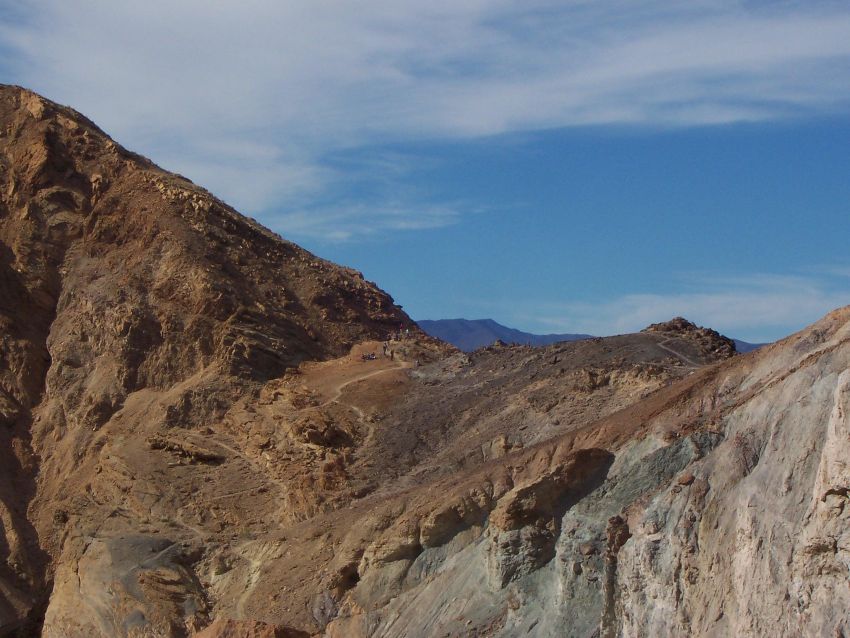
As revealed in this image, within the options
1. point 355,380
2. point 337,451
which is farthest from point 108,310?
point 337,451

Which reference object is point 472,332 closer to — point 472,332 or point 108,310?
point 472,332

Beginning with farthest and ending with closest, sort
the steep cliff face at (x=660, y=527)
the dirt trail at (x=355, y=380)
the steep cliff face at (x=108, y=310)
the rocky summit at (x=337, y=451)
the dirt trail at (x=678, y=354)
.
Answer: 1. the steep cliff face at (x=108, y=310)
2. the dirt trail at (x=355, y=380)
3. the dirt trail at (x=678, y=354)
4. the rocky summit at (x=337, y=451)
5. the steep cliff face at (x=660, y=527)

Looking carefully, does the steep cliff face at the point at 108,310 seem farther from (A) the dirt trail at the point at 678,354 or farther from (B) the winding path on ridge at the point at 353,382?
(A) the dirt trail at the point at 678,354

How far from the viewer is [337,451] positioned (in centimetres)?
4062

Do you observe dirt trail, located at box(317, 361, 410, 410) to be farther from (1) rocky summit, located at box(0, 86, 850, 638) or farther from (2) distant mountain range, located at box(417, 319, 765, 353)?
(2) distant mountain range, located at box(417, 319, 765, 353)

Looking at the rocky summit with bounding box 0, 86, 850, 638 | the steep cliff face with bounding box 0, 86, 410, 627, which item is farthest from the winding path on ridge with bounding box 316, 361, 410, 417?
the steep cliff face with bounding box 0, 86, 410, 627

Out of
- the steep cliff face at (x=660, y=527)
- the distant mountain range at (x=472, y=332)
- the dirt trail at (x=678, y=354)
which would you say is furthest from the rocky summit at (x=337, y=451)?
the distant mountain range at (x=472, y=332)

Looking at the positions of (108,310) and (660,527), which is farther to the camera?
(108,310)

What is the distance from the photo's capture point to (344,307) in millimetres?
51406

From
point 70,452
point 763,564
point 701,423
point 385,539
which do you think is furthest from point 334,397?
point 763,564

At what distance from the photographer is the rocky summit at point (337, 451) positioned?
2369 cm

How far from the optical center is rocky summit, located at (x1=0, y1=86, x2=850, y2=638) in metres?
23.7

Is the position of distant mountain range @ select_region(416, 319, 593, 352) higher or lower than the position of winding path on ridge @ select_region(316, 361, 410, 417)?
higher

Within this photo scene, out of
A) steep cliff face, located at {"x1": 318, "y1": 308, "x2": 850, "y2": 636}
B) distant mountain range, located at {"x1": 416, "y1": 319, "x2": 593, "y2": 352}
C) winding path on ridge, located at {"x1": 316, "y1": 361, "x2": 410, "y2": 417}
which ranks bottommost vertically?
steep cliff face, located at {"x1": 318, "y1": 308, "x2": 850, "y2": 636}
